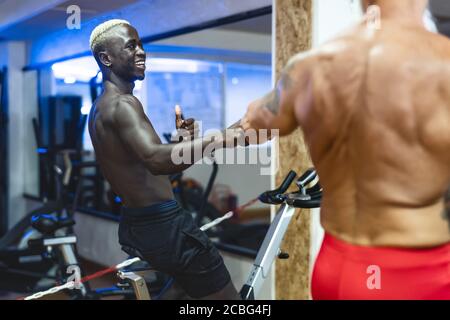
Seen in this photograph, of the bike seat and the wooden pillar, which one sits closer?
the wooden pillar

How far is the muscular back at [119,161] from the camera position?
223cm

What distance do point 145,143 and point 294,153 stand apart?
1.56 metres

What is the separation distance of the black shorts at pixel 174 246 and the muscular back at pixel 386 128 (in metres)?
0.97

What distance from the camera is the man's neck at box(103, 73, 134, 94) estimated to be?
2254 mm

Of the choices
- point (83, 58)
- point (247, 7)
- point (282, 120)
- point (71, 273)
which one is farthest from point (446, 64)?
point (71, 273)

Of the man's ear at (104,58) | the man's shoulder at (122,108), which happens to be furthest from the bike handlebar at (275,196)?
the man's ear at (104,58)

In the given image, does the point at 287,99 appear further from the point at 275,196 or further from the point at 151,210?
the point at 275,196

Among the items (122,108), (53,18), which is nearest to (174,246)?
(122,108)

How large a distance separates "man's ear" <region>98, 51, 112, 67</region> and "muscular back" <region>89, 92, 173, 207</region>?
11 cm

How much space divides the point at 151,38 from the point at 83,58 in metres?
1.62

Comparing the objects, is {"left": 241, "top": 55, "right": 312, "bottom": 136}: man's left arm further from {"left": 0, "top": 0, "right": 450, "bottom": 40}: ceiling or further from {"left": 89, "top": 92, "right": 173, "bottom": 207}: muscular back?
{"left": 0, "top": 0, "right": 450, "bottom": 40}: ceiling

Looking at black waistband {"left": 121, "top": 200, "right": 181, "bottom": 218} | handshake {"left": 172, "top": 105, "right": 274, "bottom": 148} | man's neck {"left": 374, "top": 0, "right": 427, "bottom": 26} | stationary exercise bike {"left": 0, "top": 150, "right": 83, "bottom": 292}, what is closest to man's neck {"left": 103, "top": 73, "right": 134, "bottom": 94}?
handshake {"left": 172, "top": 105, "right": 274, "bottom": 148}
